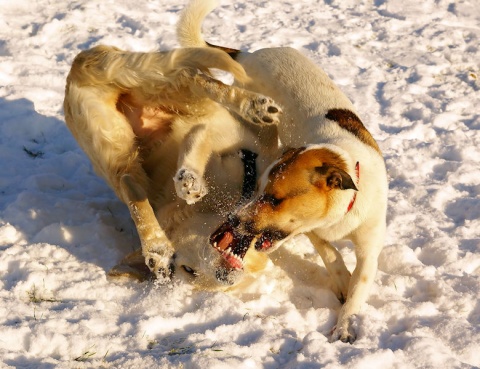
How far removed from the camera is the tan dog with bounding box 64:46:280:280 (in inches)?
160

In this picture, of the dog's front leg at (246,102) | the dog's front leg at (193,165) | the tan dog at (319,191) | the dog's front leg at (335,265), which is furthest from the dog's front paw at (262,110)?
the dog's front leg at (335,265)

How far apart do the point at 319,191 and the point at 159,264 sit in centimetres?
115

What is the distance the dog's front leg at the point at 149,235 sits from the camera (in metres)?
3.99

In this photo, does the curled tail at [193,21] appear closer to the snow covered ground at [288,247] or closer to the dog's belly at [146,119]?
the dog's belly at [146,119]

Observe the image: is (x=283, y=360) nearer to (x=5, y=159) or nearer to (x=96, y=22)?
(x=5, y=159)

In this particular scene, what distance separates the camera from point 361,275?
155 inches

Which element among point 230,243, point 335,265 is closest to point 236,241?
point 230,243

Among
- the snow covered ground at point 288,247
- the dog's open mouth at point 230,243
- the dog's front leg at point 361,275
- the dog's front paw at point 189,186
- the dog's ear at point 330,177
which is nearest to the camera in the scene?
the snow covered ground at point 288,247

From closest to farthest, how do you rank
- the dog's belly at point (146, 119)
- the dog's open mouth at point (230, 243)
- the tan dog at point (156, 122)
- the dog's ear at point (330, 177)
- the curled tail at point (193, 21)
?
1. the dog's ear at point (330, 177)
2. the dog's open mouth at point (230, 243)
3. the tan dog at point (156, 122)
4. the dog's belly at point (146, 119)
5. the curled tail at point (193, 21)

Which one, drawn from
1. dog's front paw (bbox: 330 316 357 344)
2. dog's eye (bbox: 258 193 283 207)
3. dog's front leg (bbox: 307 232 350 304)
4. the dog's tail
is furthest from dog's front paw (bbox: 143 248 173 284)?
the dog's tail

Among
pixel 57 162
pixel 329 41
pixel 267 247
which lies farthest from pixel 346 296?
pixel 329 41

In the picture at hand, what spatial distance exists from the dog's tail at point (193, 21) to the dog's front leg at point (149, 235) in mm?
1538

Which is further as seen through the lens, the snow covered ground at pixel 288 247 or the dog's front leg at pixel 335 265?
the dog's front leg at pixel 335 265

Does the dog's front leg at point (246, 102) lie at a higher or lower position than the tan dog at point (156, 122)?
higher
